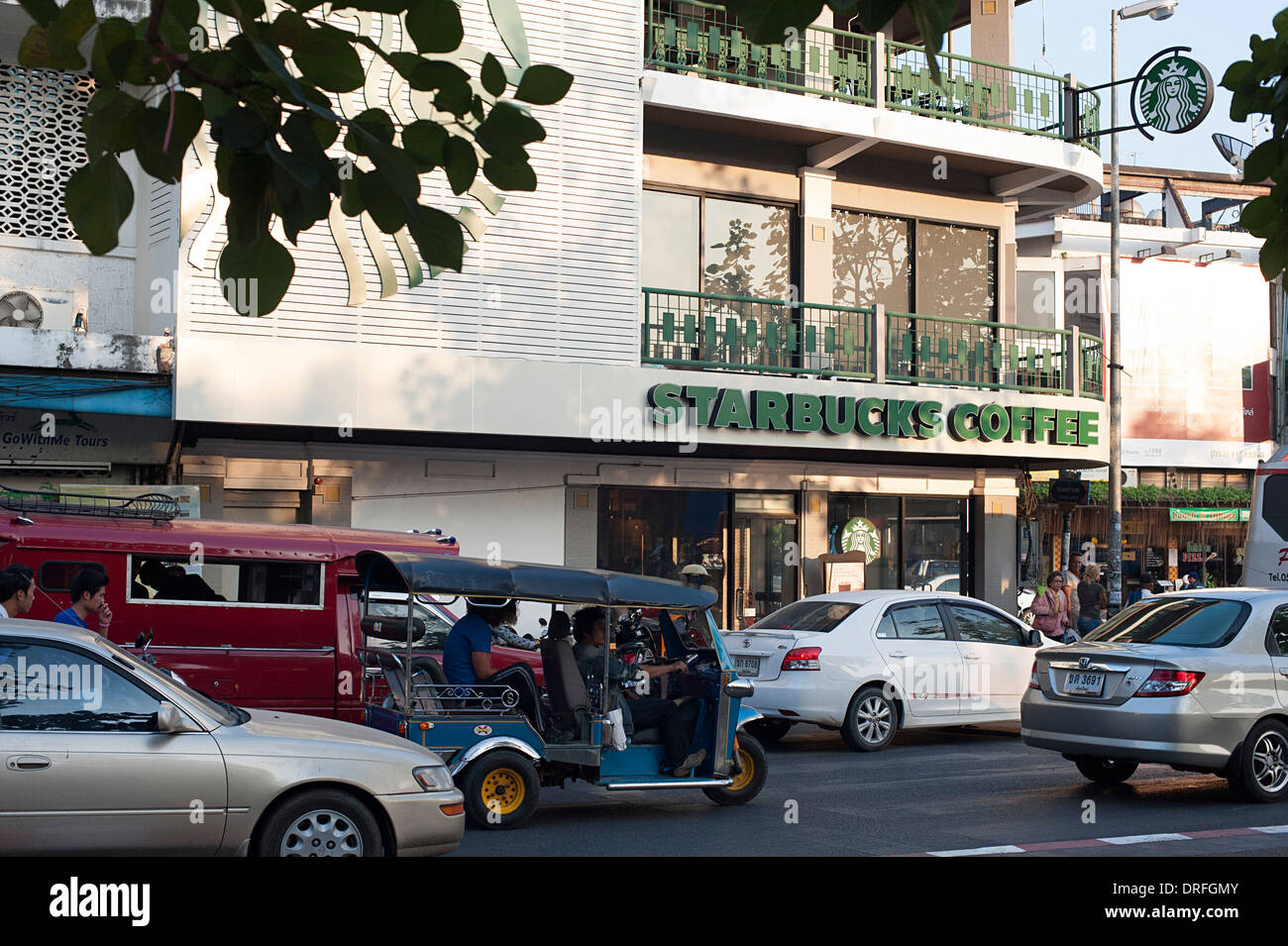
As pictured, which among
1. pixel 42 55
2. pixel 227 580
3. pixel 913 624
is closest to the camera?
pixel 42 55

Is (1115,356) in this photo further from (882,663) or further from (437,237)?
(437,237)

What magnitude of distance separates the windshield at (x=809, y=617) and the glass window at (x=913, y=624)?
0.36 metres

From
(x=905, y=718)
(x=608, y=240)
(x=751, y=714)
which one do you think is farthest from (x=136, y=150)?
(x=608, y=240)

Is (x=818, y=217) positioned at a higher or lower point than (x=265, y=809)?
higher

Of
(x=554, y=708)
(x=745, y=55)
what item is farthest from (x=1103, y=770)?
(x=745, y=55)

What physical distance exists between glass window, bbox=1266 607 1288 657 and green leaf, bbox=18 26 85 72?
382 inches

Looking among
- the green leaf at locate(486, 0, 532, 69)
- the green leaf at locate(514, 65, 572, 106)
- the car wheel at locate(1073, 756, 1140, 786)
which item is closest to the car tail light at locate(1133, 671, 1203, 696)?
the car wheel at locate(1073, 756, 1140, 786)

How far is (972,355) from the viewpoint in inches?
834

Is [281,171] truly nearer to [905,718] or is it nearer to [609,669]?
[609,669]

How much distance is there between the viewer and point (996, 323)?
68.3 ft

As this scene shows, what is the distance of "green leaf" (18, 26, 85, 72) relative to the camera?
4270 mm

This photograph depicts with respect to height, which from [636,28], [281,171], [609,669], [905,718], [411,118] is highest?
[636,28]

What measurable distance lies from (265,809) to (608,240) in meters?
12.2

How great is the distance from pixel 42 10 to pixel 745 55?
53.4 feet
